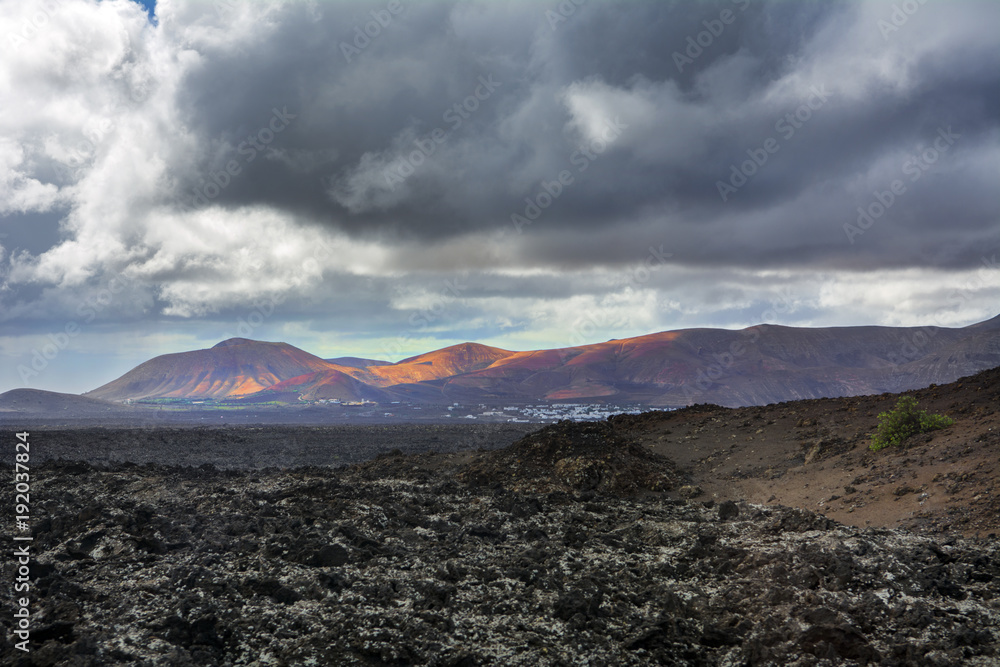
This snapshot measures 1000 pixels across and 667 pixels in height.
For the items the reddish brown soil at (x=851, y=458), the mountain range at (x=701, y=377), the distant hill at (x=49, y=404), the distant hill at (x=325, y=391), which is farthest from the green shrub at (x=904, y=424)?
the distant hill at (x=325, y=391)

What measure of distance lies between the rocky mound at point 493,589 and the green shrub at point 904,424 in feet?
21.0

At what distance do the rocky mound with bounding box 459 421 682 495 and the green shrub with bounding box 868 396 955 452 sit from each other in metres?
6.41

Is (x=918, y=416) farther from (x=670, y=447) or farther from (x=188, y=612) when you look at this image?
(x=188, y=612)

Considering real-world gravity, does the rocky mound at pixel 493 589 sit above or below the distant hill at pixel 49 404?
below

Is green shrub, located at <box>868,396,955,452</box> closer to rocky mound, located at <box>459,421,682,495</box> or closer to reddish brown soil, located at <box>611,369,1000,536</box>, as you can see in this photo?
reddish brown soil, located at <box>611,369,1000,536</box>

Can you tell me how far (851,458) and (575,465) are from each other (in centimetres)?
864

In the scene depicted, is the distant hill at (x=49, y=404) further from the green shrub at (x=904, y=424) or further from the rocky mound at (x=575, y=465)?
the green shrub at (x=904, y=424)

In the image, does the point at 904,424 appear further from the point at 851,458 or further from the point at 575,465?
the point at 575,465

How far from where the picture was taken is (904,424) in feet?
64.3

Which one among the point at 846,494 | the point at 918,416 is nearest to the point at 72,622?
the point at 846,494

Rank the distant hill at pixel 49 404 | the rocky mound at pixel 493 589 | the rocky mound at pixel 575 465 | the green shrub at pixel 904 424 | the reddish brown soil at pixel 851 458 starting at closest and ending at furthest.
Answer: the rocky mound at pixel 493 589 → the reddish brown soil at pixel 851 458 → the green shrub at pixel 904 424 → the rocky mound at pixel 575 465 → the distant hill at pixel 49 404

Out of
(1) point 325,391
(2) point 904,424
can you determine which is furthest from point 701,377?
(2) point 904,424

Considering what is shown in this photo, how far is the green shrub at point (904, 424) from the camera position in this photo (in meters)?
19.4

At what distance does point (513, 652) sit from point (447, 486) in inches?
474
